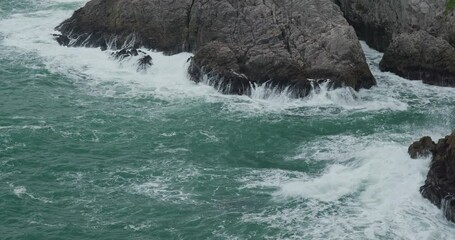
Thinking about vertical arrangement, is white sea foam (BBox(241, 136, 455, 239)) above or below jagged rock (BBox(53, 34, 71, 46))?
below

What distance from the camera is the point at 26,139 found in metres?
53.9

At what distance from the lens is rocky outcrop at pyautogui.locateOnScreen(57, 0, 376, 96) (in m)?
62.4

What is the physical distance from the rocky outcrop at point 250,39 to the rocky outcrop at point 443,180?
56.0ft

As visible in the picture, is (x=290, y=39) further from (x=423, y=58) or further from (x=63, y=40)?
(x=63, y=40)

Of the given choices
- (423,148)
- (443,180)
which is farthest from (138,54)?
(443,180)

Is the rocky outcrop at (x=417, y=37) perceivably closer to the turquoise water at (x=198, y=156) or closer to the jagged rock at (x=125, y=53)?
the turquoise water at (x=198, y=156)

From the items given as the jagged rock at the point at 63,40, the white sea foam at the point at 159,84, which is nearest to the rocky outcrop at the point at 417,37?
the white sea foam at the point at 159,84

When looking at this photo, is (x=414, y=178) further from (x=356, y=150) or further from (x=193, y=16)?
(x=193, y=16)

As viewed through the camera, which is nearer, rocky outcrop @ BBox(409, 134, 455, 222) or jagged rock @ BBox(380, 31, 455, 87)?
rocky outcrop @ BBox(409, 134, 455, 222)

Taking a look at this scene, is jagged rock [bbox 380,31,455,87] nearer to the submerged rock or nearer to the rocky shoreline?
the rocky shoreline

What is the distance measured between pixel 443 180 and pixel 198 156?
17.3 metres

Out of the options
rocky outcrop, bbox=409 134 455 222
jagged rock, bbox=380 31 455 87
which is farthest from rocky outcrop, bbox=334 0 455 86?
rocky outcrop, bbox=409 134 455 222

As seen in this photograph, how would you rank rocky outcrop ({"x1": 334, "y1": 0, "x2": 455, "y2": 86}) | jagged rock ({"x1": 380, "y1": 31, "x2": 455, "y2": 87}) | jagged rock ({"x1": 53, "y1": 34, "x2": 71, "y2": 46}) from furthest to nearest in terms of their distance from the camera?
1. jagged rock ({"x1": 53, "y1": 34, "x2": 71, "y2": 46})
2. rocky outcrop ({"x1": 334, "y1": 0, "x2": 455, "y2": 86})
3. jagged rock ({"x1": 380, "y1": 31, "x2": 455, "y2": 87})

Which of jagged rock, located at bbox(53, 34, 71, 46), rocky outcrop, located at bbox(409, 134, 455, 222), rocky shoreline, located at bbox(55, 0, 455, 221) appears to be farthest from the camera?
jagged rock, located at bbox(53, 34, 71, 46)
